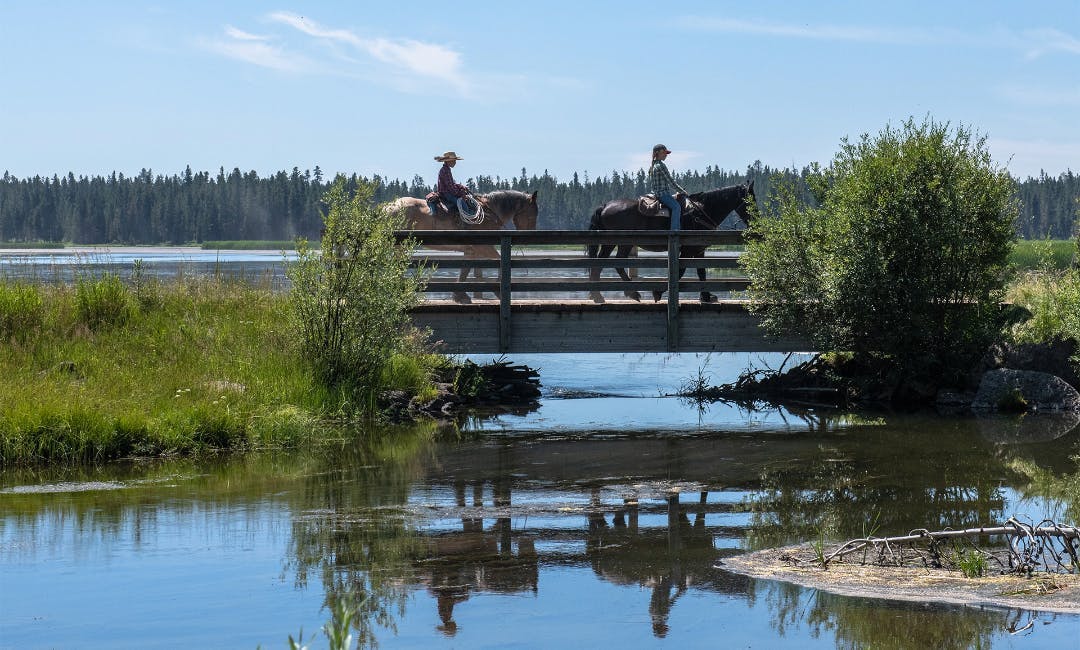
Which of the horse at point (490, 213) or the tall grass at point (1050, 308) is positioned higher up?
the horse at point (490, 213)

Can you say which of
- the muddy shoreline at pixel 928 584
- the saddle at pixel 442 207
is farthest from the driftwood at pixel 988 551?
the saddle at pixel 442 207

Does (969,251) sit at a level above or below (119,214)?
below

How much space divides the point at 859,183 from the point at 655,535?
350 inches

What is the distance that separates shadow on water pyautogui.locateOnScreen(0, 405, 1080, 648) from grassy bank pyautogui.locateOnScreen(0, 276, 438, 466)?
56 centimetres

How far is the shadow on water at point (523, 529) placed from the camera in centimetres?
617

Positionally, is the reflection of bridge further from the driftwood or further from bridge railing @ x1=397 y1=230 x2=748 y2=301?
bridge railing @ x1=397 y1=230 x2=748 y2=301

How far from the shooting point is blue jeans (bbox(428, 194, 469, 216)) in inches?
867

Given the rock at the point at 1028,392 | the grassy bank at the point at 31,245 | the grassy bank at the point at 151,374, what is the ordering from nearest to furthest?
the grassy bank at the point at 151,374 → the rock at the point at 1028,392 → the grassy bank at the point at 31,245

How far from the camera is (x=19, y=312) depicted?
14719 mm

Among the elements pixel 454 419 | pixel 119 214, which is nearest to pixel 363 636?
pixel 454 419

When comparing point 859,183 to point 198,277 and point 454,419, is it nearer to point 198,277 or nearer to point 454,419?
point 454,419

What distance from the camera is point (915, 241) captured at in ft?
51.7

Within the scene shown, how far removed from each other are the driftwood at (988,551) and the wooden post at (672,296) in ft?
31.0

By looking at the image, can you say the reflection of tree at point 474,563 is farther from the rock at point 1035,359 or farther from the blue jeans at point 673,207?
the blue jeans at point 673,207
